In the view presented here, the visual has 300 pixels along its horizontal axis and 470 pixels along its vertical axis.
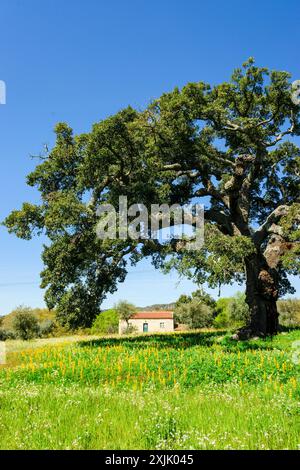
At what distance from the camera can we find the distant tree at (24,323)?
177 feet

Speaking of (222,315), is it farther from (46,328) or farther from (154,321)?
(46,328)

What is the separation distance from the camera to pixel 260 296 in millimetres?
27781

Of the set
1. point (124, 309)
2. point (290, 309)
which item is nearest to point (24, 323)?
point (124, 309)

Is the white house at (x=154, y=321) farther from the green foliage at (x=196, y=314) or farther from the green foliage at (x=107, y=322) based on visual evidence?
the green foliage at (x=196, y=314)

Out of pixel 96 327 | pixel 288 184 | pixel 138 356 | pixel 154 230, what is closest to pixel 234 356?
pixel 138 356

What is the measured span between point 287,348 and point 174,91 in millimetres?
16847

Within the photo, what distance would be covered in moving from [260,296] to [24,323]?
36970 mm

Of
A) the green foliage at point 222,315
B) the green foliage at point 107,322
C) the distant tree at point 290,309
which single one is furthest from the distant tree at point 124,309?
the distant tree at point 290,309

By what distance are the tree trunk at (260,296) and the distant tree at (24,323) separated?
35.7 meters

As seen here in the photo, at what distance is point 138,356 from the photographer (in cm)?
1847

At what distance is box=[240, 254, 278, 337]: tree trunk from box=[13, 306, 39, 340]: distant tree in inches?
1406

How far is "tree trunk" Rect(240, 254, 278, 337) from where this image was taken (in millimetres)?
27234

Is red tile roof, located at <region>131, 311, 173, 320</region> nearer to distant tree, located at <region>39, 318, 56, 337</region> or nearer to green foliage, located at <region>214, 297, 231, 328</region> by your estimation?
green foliage, located at <region>214, 297, 231, 328</region>

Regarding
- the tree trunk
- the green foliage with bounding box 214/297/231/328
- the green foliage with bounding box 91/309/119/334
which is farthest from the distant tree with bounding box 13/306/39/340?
the tree trunk
